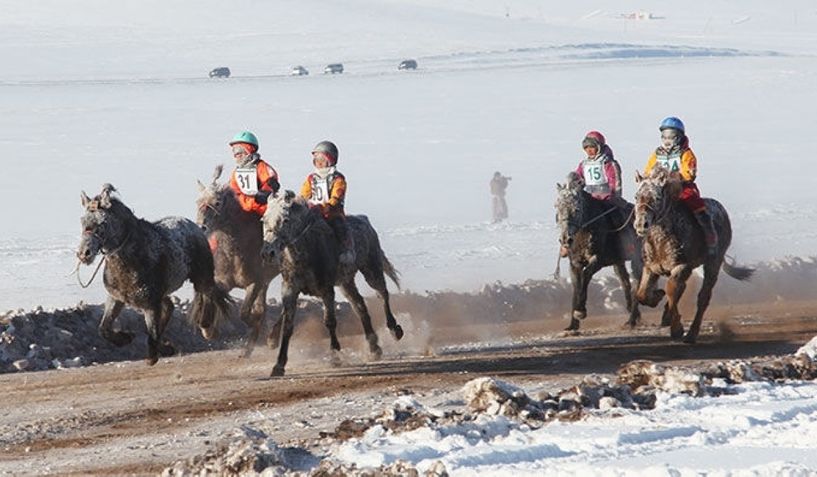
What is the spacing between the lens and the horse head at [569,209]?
18266mm

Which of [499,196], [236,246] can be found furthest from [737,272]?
[499,196]

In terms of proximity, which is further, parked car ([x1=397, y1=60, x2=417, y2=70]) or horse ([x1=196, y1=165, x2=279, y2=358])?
parked car ([x1=397, y1=60, x2=417, y2=70])

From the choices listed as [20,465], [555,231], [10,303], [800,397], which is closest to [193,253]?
[20,465]

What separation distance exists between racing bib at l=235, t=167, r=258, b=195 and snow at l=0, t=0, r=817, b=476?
319 inches

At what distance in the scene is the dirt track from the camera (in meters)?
11.9

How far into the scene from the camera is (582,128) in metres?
57.8

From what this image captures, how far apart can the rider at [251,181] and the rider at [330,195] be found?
1213 millimetres

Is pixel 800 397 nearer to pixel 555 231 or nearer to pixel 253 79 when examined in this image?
pixel 555 231

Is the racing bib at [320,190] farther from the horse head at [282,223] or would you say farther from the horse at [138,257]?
the horse at [138,257]

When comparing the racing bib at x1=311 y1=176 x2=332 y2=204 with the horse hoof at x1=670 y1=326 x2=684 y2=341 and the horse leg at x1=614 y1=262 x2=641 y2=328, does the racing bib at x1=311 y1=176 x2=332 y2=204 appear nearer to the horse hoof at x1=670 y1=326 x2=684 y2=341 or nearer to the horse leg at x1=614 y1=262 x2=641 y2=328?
the horse hoof at x1=670 y1=326 x2=684 y2=341

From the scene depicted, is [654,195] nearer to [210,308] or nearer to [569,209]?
[569,209]

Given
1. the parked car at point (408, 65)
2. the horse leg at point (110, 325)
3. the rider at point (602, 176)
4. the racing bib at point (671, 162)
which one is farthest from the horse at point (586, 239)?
the parked car at point (408, 65)

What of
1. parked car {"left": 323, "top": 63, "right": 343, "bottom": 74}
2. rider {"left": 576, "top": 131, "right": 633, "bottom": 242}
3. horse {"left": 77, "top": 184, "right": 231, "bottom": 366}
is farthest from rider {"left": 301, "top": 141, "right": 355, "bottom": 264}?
parked car {"left": 323, "top": 63, "right": 343, "bottom": 74}

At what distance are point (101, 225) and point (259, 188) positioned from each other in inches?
151
